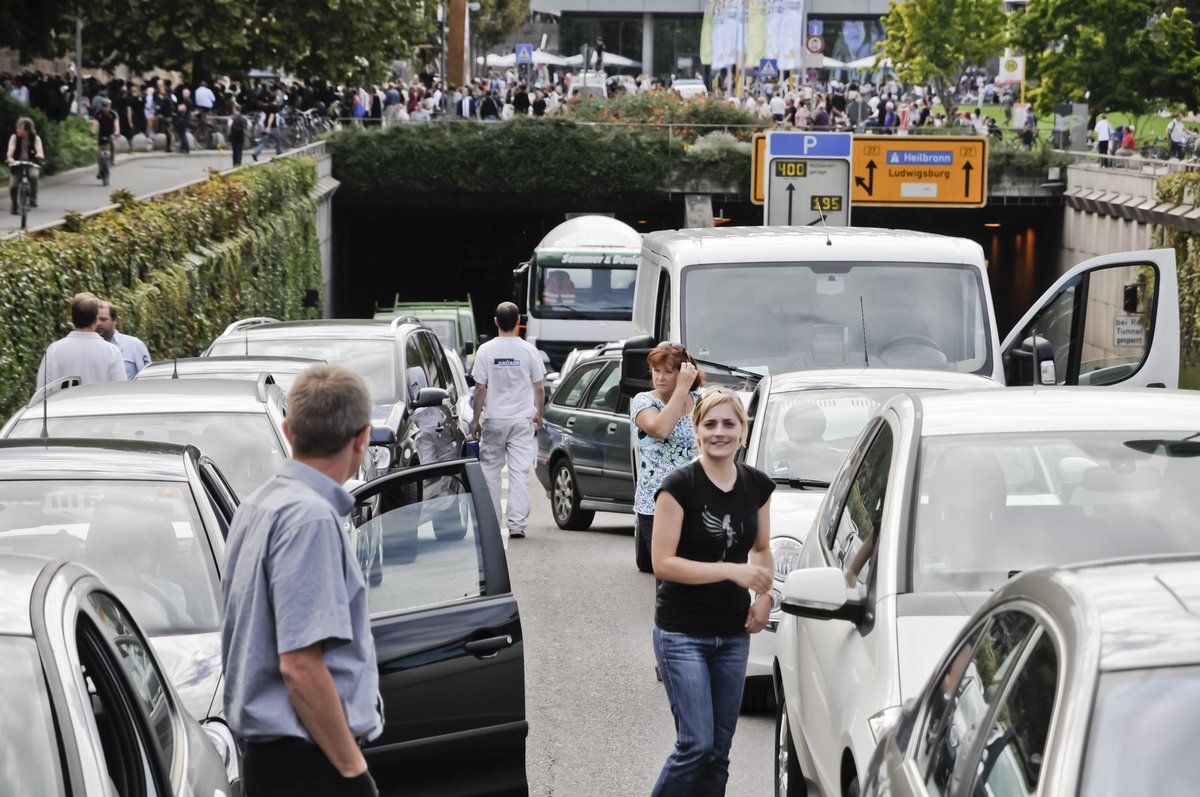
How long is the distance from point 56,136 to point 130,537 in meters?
32.3

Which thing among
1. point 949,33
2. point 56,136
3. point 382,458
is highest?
point 949,33

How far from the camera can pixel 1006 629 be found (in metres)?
3.88

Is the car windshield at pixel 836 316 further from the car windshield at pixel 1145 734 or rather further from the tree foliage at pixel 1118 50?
the tree foliage at pixel 1118 50

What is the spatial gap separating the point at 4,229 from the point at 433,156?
24.3 metres

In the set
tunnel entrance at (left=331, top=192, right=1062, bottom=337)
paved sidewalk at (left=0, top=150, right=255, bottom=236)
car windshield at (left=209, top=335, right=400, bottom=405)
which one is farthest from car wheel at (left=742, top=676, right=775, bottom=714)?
tunnel entrance at (left=331, top=192, right=1062, bottom=337)

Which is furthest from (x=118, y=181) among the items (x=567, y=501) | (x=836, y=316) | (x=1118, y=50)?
(x=1118, y=50)

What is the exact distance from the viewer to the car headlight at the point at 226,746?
16.3 feet

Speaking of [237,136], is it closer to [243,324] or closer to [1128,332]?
[243,324]

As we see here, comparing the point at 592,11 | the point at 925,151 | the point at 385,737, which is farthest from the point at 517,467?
the point at 592,11

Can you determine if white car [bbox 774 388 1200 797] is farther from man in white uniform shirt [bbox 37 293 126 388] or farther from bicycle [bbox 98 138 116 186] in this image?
bicycle [bbox 98 138 116 186]

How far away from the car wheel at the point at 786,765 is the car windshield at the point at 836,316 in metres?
7.16

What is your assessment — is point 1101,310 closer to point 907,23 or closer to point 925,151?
point 925,151

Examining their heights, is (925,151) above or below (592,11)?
below

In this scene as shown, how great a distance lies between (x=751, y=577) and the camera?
20.4 ft
